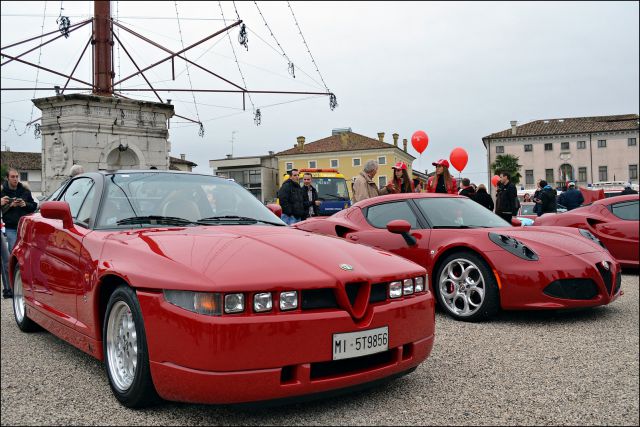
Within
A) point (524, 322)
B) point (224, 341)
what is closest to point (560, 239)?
point (524, 322)

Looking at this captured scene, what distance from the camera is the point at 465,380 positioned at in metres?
3.25

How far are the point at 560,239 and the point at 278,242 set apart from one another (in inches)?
128

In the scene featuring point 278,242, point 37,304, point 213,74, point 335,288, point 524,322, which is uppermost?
point 213,74

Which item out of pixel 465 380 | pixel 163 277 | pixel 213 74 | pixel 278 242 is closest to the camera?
pixel 163 277

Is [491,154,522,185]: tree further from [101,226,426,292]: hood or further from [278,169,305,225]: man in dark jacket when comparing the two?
[101,226,426,292]: hood

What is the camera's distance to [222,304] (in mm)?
2393

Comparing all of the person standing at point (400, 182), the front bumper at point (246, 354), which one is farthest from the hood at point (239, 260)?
the person standing at point (400, 182)

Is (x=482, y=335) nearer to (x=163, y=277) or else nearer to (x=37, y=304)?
(x=163, y=277)

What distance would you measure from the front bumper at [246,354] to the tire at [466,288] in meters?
2.52

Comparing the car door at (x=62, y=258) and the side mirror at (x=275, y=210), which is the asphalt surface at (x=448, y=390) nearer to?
the car door at (x=62, y=258)

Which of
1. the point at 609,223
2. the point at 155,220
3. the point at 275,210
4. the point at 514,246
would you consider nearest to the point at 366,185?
the point at 609,223

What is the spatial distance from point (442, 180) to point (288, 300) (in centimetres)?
611

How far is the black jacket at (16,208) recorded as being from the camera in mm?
6770

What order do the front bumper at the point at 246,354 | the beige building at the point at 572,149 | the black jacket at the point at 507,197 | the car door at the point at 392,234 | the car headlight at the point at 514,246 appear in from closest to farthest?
the front bumper at the point at 246,354 → the car headlight at the point at 514,246 → the car door at the point at 392,234 → the black jacket at the point at 507,197 → the beige building at the point at 572,149
